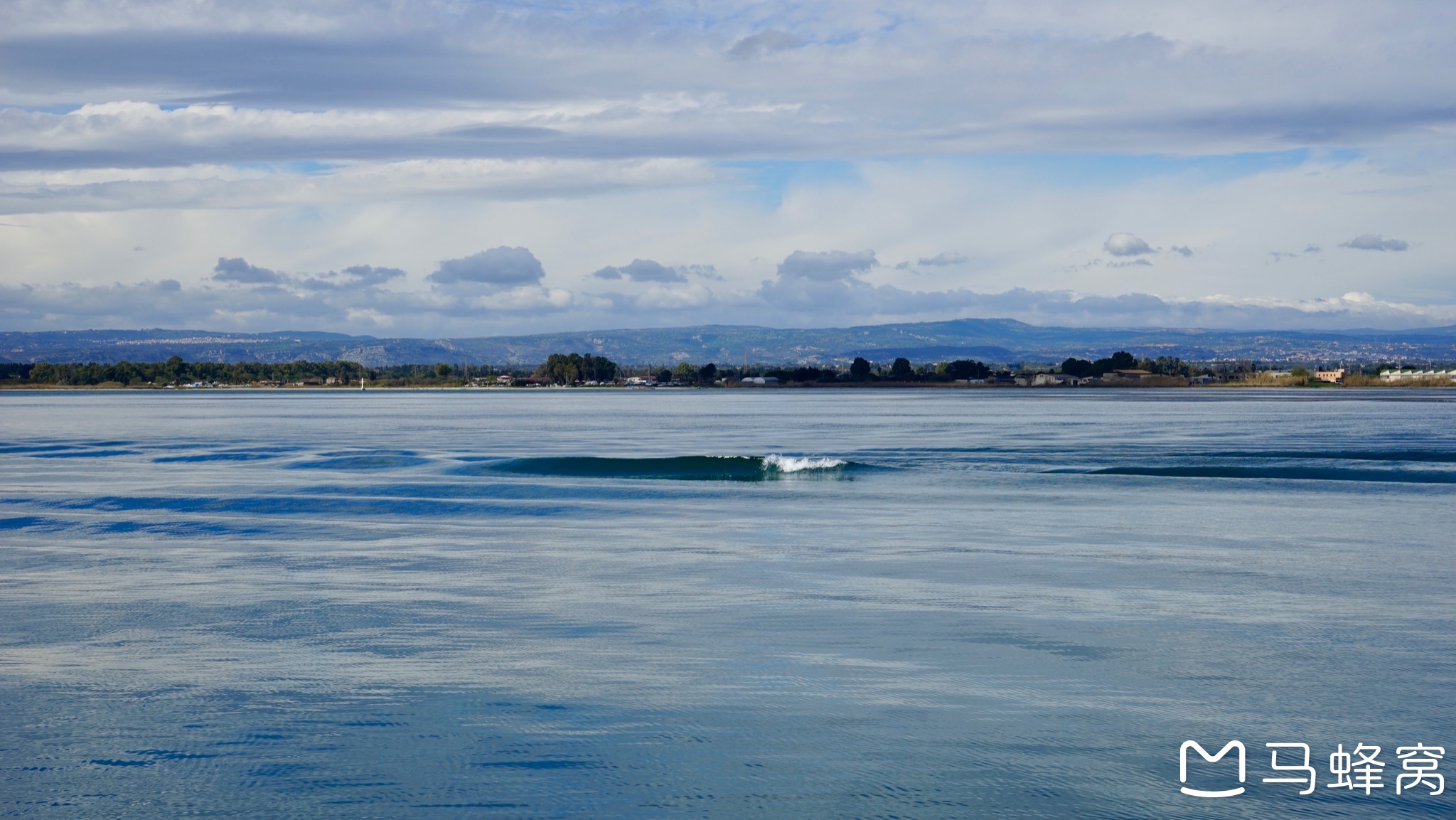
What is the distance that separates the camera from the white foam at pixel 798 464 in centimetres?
3778

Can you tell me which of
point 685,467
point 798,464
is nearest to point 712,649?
point 798,464

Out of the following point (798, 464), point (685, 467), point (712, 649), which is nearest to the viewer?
point (712, 649)

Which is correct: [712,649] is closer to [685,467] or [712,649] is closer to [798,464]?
[798,464]

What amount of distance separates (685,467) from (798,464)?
390cm

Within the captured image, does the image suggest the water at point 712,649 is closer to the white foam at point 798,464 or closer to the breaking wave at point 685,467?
the breaking wave at point 685,467

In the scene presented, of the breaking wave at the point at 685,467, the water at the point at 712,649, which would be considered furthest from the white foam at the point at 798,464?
the water at the point at 712,649

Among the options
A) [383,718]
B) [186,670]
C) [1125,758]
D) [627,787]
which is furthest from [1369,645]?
[186,670]

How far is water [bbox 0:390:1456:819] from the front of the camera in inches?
336

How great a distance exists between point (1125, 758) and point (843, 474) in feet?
91.0

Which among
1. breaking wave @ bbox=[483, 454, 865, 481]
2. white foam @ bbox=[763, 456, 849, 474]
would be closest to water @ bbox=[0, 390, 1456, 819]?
breaking wave @ bbox=[483, 454, 865, 481]

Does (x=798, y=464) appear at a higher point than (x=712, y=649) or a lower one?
higher

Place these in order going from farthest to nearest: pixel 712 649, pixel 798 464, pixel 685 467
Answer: pixel 685 467 → pixel 798 464 → pixel 712 649

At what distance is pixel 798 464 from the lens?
126 ft

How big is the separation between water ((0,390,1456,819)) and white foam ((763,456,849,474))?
246 inches
